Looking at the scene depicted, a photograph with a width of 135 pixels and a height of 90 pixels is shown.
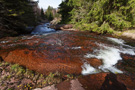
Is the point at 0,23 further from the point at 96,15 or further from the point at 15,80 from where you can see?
the point at 96,15

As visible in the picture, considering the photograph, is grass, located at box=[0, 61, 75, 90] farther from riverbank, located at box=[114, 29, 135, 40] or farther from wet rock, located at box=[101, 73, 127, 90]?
riverbank, located at box=[114, 29, 135, 40]

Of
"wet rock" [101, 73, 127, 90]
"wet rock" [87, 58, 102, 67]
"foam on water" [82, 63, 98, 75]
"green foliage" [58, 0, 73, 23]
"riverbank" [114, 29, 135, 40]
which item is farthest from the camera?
"green foliage" [58, 0, 73, 23]

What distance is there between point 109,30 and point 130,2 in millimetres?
3802

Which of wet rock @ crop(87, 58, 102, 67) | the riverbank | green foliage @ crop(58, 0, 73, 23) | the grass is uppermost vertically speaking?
green foliage @ crop(58, 0, 73, 23)

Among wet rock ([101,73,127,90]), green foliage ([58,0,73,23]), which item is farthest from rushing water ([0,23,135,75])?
green foliage ([58,0,73,23])

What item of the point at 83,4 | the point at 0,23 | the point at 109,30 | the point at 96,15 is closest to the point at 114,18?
the point at 109,30

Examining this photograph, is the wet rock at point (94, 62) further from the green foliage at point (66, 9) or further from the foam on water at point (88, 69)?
the green foliage at point (66, 9)

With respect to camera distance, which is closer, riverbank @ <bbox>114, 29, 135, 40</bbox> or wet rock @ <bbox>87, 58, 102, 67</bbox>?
wet rock @ <bbox>87, 58, 102, 67</bbox>

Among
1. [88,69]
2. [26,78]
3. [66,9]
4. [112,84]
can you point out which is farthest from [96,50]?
[66,9]

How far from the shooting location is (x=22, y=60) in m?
3.63

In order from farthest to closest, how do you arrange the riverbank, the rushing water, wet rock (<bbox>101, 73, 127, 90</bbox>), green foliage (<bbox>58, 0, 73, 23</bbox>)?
green foliage (<bbox>58, 0, 73, 23</bbox>) < the riverbank < the rushing water < wet rock (<bbox>101, 73, 127, 90</bbox>)

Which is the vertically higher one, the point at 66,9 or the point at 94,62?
the point at 66,9

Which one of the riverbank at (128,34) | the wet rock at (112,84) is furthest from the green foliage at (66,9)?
the wet rock at (112,84)

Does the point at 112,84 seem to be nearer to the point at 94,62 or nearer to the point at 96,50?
the point at 94,62
